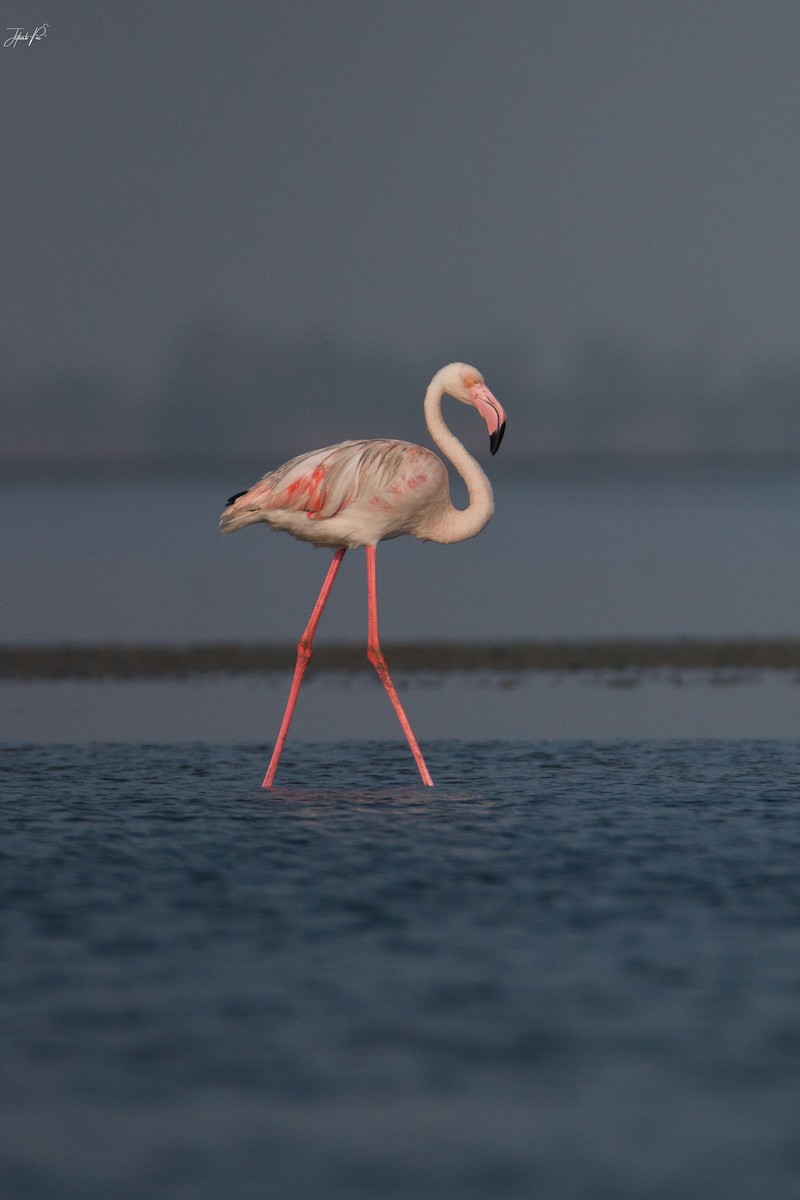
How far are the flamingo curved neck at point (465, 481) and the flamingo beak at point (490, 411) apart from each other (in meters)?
0.24

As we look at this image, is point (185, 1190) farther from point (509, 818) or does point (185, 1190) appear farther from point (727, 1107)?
point (509, 818)

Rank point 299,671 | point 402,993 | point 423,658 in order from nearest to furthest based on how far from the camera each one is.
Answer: point 402,993
point 299,671
point 423,658

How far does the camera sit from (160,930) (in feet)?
28.7

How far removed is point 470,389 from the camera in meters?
13.9

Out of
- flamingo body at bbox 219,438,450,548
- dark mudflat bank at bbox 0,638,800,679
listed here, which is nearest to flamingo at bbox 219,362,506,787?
flamingo body at bbox 219,438,450,548

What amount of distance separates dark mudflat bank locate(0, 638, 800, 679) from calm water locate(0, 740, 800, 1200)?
30.5ft

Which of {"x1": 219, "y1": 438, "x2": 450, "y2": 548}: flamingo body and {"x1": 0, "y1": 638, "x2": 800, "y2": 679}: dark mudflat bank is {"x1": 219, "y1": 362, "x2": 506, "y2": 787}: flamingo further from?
{"x1": 0, "y1": 638, "x2": 800, "y2": 679}: dark mudflat bank

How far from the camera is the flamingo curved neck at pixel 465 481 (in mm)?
13859

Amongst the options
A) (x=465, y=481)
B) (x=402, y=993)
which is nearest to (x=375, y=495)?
(x=465, y=481)

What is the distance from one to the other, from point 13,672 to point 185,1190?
1699 centimetres

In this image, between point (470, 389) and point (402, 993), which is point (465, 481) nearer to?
point (470, 389)

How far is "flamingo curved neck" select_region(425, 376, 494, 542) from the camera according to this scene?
546 inches

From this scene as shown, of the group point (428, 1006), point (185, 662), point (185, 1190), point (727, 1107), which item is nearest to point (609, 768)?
point (428, 1006)

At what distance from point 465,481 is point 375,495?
763mm
